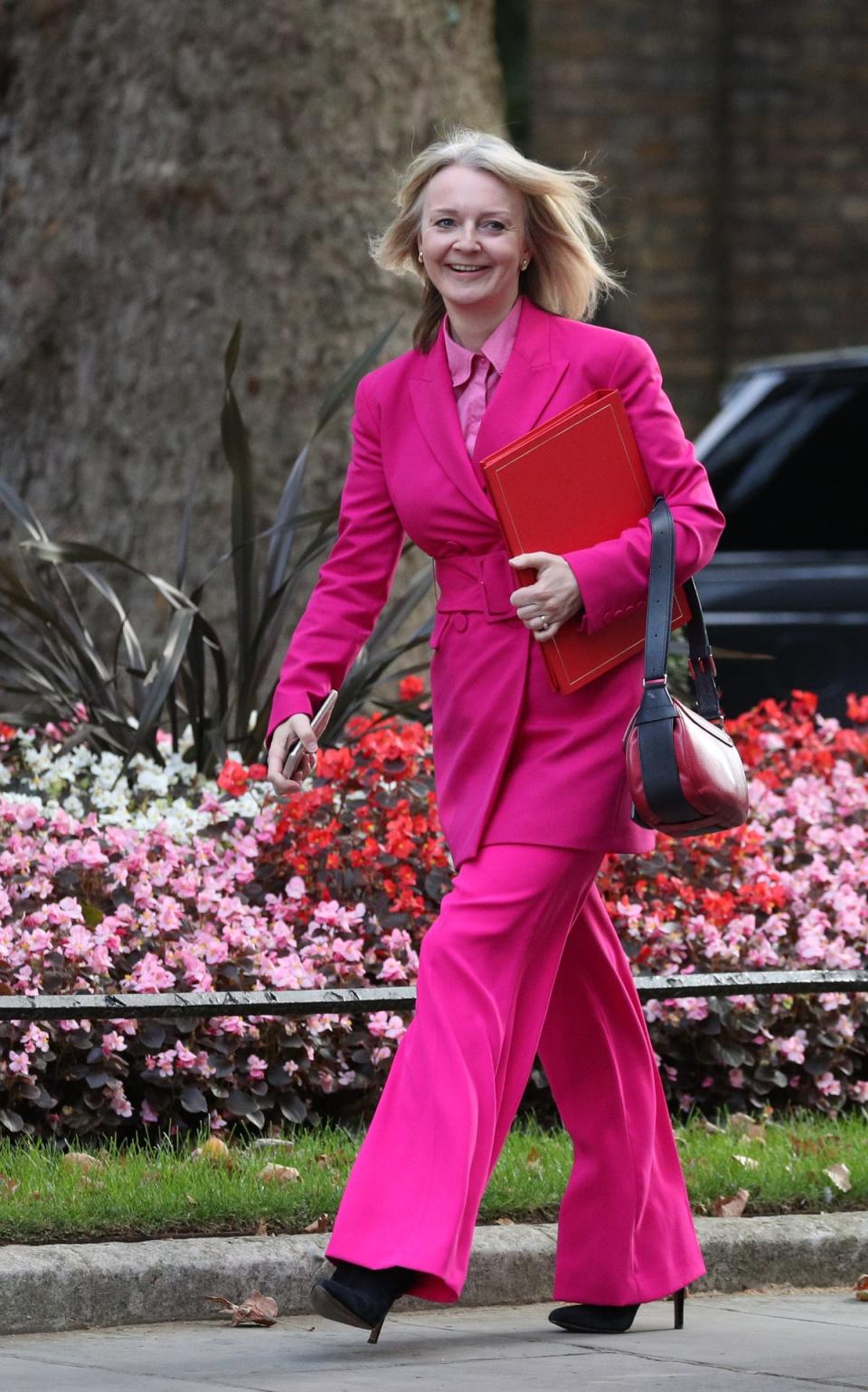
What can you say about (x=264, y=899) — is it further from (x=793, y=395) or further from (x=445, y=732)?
(x=793, y=395)

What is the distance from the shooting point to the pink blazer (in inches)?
153

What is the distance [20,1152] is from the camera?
4848mm

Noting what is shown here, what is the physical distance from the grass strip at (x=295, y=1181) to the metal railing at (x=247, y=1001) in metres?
0.32

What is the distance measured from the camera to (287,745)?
402 centimetres

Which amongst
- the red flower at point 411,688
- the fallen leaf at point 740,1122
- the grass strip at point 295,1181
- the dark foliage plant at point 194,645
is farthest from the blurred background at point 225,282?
the grass strip at point 295,1181

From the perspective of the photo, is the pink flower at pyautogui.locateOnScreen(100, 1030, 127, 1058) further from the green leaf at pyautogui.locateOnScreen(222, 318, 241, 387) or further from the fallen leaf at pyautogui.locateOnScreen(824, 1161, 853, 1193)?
the green leaf at pyautogui.locateOnScreen(222, 318, 241, 387)

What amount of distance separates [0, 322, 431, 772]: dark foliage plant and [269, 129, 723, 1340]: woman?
233 cm

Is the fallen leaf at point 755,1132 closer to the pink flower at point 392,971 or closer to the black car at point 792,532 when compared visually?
the pink flower at point 392,971

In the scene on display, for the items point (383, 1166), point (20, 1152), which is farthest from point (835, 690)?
point (383, 1166)

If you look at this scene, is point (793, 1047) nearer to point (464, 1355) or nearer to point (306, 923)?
point (306, 923)

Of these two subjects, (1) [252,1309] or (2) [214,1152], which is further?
(2) [214,1152]

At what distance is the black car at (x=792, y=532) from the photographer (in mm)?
7539

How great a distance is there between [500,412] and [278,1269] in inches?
62.7

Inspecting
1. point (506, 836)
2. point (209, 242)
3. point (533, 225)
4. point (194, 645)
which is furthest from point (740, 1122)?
point (209, 242)
